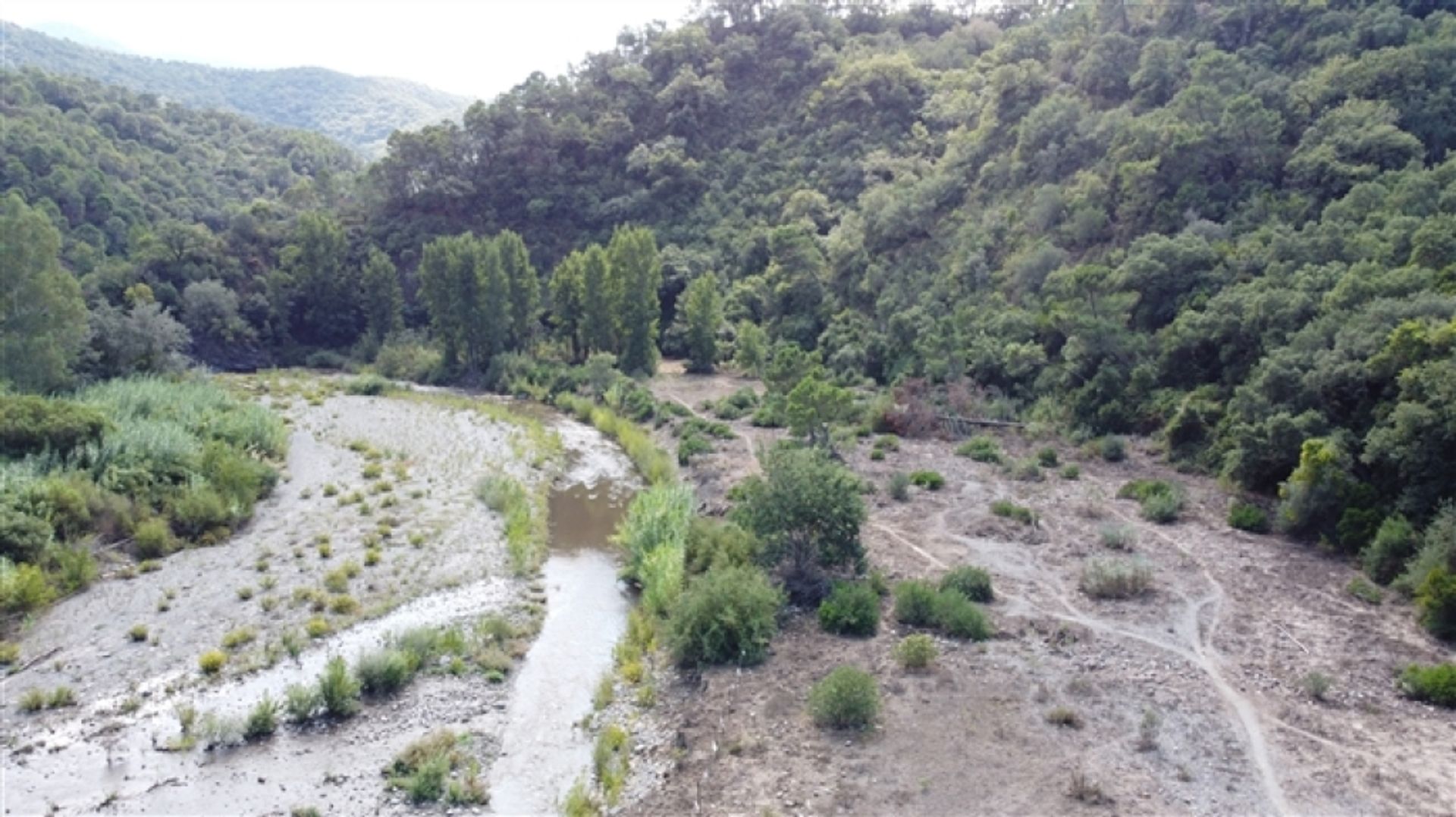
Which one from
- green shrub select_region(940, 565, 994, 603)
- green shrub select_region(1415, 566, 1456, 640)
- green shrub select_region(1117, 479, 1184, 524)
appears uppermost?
green shrub select_region(1415, 566, 1456, 640)

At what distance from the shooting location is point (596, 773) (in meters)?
18.7

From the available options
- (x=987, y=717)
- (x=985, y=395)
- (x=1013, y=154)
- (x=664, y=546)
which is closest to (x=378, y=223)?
(x=1013, y=154)

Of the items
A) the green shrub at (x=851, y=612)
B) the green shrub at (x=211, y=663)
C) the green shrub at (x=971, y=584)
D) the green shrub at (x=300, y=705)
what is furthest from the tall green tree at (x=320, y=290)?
the green shrub at (x=971, y=584)

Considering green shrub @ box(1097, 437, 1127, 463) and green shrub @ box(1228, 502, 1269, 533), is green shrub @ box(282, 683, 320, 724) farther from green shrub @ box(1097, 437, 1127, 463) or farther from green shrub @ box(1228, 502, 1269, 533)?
green shrub @ box(1097, 437, 1127, 463)

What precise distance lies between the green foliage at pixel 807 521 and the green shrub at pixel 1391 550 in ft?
45.9

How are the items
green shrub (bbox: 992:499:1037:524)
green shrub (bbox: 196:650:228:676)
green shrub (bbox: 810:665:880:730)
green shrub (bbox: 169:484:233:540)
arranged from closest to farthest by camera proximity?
green shrub (bbox: 810:665:880:730), green shrub (bbox: 196:650:228:676), green shrub (bbox: 992:499:1037:524), green shrub (bbox: 169:484:233:540)

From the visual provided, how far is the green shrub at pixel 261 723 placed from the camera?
1938cm

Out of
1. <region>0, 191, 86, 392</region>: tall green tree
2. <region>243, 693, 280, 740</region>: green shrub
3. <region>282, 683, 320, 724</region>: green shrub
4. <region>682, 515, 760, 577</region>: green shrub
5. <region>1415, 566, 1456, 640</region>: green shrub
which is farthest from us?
<region>0, 191, 86, 392</region>: tall green tree

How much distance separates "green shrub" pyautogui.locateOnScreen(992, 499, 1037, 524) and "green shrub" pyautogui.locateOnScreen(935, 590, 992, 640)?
8105mm

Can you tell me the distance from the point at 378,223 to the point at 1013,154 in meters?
62.0

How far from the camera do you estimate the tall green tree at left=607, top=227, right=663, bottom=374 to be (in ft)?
216

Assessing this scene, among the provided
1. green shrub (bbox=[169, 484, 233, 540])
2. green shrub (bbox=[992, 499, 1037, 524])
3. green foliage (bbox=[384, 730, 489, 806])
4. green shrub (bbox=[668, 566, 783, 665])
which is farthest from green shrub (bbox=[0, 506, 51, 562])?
green shrub (bbox=[992, 499, 1037, 524])

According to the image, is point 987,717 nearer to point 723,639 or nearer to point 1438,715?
point 723,639

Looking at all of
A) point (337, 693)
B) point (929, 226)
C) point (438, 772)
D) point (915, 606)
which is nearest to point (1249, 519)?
point (915, 606)
